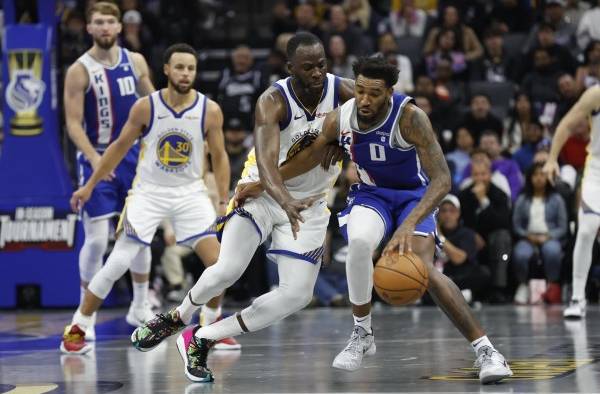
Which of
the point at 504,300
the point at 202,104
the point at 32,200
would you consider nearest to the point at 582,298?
the point at 504,300

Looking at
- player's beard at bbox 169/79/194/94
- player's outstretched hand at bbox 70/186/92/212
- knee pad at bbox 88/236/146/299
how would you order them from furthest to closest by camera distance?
player's outstretched hand at bbox 70/186/92/212
knee pad at bbox 88/236/146/299
player's beard at bbox 169/79/194/94

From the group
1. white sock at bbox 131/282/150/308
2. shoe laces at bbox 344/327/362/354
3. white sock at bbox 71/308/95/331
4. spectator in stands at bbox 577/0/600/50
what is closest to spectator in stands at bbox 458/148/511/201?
spectator in stands at bbox 577/0/600/50

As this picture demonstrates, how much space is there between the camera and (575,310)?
10828mm

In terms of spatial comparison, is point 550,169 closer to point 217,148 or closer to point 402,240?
point 217,148

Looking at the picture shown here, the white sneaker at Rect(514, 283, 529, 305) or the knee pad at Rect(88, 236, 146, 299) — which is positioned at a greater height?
the knee pad at Rect(88, 236, 146, 299)

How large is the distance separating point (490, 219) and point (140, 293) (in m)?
4.14

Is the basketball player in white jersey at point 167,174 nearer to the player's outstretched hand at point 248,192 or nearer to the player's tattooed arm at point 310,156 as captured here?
the player's outstretched hand at point 248,192

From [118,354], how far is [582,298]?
162 inches

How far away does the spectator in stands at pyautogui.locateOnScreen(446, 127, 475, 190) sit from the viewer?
561 inches

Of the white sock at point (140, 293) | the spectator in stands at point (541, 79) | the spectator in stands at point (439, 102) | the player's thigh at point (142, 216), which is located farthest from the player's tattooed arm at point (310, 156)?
the spectator in stands at point (541, 79)

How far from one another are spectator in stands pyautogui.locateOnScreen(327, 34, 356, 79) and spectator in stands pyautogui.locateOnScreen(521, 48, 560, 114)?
212 cm

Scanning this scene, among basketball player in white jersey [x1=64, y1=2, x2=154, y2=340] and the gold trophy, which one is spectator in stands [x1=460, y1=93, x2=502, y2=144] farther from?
basketball player in white jersey [x1=64, y1=2, x2=154, y2=340]

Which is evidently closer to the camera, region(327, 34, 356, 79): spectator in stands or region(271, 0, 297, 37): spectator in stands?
region(327, 34, 356, 79): spectator in stands

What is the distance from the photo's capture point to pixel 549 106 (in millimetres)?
14836
